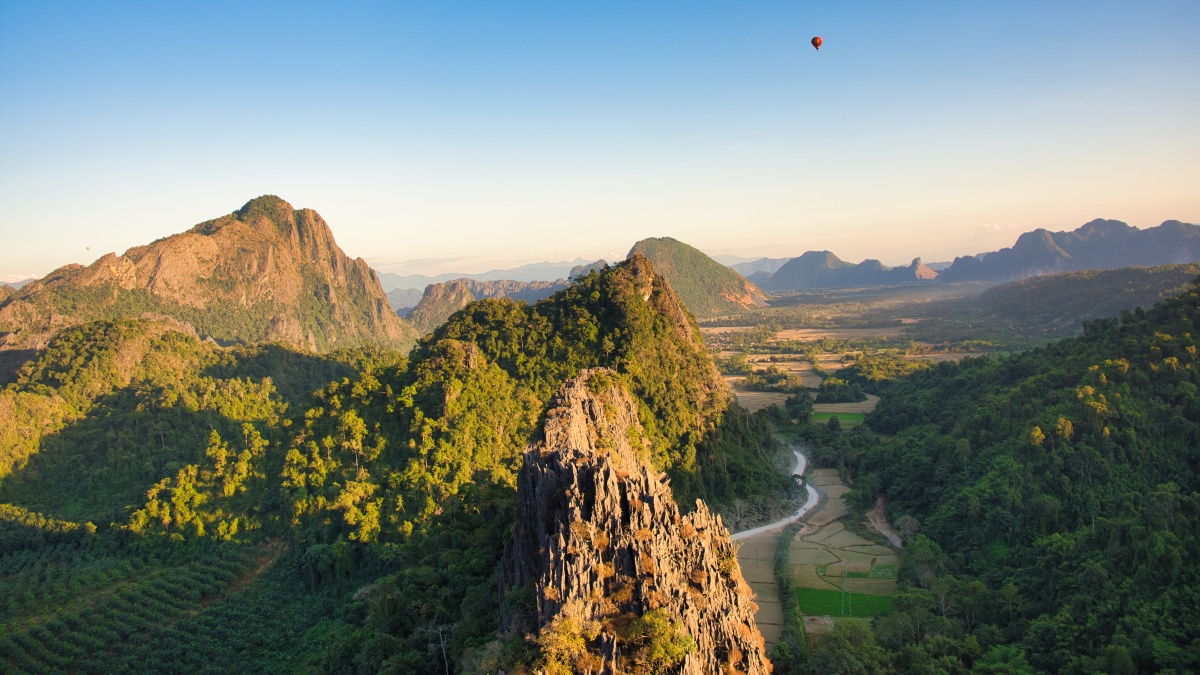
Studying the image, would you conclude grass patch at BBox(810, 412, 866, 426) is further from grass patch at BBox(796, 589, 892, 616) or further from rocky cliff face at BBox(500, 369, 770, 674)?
rocky cliff face at BBox(500, 369, 770, 674)

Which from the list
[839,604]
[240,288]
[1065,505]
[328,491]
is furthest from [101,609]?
[240,288]

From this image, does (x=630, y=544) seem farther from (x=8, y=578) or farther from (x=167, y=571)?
(x=8, y=578)

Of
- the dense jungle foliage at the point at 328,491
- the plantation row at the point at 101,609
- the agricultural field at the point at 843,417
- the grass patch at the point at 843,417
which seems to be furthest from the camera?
the grass patch at the point at 843,417

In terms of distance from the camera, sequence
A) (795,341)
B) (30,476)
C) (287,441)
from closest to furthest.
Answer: (287,441)
(30,476)
(795,341)

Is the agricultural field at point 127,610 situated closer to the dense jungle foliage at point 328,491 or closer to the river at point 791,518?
the dense jungle foliage at point 328,491

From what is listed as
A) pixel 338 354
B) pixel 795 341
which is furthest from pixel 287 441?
pixel 795 341

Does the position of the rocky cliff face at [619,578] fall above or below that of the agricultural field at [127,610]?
above

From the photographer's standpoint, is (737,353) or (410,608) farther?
(737,353)

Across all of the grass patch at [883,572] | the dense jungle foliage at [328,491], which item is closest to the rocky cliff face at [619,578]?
the dense jungle foliage at [328,491]
